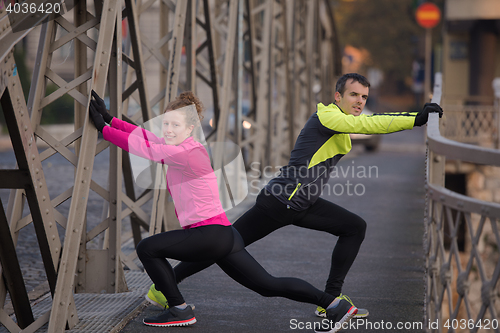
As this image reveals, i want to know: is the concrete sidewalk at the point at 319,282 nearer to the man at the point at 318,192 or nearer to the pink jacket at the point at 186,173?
the man at the point at 318,192

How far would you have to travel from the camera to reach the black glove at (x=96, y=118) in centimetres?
404

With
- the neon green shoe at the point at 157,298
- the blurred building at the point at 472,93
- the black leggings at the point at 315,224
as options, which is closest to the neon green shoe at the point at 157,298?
the neon green shoe at the point at 157,298

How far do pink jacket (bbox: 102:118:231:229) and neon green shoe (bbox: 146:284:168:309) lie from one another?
772 millimetres

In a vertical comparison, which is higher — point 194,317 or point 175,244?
point 175,244

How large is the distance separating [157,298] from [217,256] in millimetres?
815

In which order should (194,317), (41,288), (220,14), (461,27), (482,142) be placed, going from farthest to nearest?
(461,27) → (482,142) → (220,14) → (41,288) → (194,317)

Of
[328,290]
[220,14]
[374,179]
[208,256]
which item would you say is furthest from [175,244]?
[374,179]

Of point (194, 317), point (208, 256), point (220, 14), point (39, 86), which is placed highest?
point (220, 14)

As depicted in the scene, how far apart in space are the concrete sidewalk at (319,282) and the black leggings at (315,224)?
352 mm

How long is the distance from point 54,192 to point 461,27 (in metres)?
18.0

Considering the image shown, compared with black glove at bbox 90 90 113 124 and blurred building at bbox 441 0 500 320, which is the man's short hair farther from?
blurred building at bbox 441 0 500 320

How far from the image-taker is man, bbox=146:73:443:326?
13.8ft

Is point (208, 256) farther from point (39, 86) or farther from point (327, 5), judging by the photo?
point (327, 5)

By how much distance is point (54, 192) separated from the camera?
36.3ft
